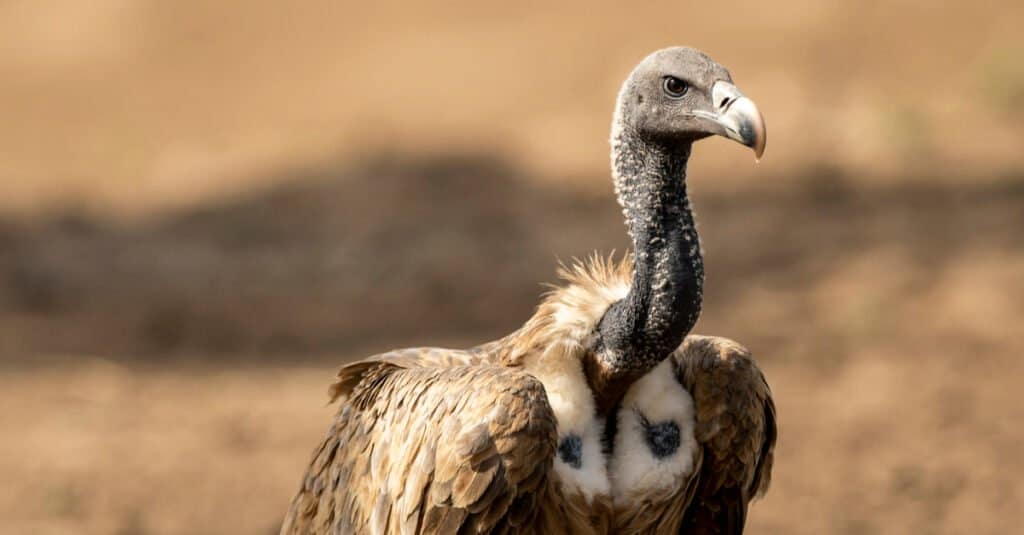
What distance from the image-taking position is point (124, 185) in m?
16.4

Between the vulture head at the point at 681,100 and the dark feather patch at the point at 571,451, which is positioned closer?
the vulture head at the point at 681,100

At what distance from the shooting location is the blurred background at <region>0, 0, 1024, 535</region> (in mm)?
9984

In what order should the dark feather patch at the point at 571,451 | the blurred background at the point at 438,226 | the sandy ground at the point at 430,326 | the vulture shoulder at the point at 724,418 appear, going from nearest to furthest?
the dark feather patch at the point at 571,451 → the vulture shoulder at the point at 724,418 → the sandy ground at the point at 430,326 → the blurred background at the point at 438,226

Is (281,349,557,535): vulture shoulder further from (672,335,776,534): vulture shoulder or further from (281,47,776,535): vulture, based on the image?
(672,335,776,534): vulture shoulder

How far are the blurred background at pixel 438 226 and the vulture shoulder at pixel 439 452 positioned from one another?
3.44 m

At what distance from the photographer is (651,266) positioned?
527 centimetres

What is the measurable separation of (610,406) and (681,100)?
1129 millimetres

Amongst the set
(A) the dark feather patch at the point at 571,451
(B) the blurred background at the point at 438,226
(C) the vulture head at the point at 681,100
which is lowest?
(A) the dark feather patch at the point at 571,451

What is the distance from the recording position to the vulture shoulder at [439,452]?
204 inches

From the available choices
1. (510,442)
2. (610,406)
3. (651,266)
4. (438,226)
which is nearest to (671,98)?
(651,266)

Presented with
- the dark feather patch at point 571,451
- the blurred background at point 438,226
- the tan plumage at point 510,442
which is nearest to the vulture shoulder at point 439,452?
the tan plumage at point 510,442

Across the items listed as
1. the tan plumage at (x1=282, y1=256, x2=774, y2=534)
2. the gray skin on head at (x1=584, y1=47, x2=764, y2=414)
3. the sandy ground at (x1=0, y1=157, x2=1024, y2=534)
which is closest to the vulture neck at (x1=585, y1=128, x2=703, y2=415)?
the gray skin on head at (x1=584, y1=47, x2=764, y2=414)

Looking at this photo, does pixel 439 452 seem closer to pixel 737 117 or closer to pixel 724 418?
pixel 724 418

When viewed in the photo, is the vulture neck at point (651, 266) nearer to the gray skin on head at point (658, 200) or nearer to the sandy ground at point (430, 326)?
the gray skin on head at point (658, 200)
